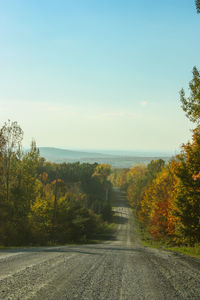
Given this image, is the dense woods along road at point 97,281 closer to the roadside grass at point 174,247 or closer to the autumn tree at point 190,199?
the roadside grass at point 174,247

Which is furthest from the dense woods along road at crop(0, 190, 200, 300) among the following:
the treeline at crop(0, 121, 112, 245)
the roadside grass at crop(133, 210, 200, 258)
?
the treeline at crop(0, 121, 112, 245)

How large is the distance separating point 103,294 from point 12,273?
10.3 feet

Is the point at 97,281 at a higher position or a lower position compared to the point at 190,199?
lower

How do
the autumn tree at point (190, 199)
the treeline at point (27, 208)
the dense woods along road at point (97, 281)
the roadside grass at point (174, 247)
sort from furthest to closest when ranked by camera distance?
the treeline at point (27, 208), the autumn tree at point (190, 199), the roadside grass at point (174, 247), the dense woods along road at point (97, 281)

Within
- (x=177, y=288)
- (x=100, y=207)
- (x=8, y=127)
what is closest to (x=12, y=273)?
(x=177, y=288)

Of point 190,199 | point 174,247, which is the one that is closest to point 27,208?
point 174,247

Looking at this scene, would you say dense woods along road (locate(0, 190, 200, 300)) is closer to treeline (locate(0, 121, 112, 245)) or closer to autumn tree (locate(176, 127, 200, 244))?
autumn tree (locate(176, 127, 200, 244))

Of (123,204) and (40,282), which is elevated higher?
(40,282)

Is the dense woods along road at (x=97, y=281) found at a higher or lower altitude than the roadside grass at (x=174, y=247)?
higher

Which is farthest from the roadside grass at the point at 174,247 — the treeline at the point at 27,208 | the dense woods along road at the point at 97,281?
the treeline at the point at 27,208

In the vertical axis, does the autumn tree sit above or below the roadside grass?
above

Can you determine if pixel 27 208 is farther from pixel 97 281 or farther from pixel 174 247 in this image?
pixel 97 281

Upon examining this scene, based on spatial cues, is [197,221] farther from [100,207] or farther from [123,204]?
[123,204]

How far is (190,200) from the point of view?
22.2 meters
